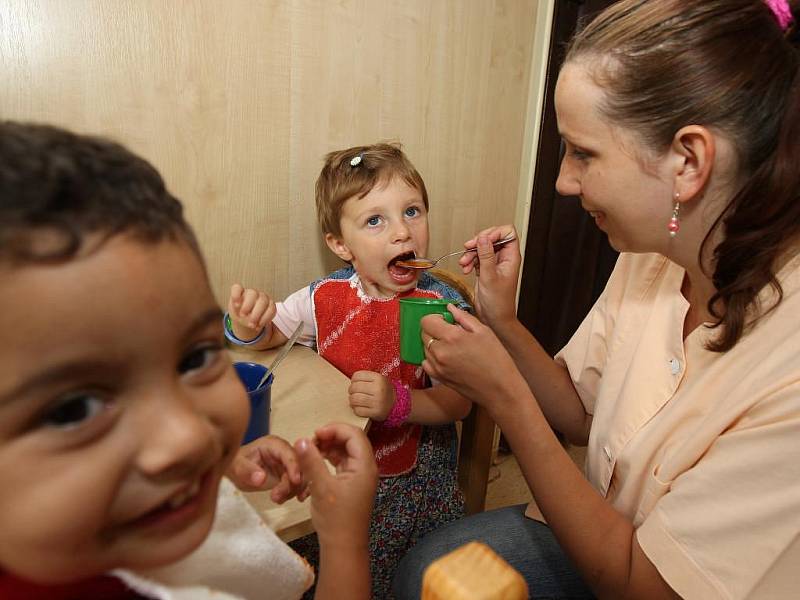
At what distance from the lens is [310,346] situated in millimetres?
1520

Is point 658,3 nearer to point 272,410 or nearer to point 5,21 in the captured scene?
point 272,410

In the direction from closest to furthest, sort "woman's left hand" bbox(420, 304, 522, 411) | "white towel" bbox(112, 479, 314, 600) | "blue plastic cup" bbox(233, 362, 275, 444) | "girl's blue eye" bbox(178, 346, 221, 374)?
1. "girl's blue eye" bbox(178, 346, 221, 374)
2. "white towel" bbox(112, 479, 314, 600)
3. "blue plastic cup" bbox(233, 362, 275, 444)
4. "woman's left hand" bbox(420, 304, 522, 411)

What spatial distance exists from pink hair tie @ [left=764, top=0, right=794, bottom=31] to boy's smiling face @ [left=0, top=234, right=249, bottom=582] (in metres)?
1.03

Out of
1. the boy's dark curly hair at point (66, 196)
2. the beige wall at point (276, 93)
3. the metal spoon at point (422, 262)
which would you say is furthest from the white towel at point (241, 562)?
the beige wall at point (276, 93)

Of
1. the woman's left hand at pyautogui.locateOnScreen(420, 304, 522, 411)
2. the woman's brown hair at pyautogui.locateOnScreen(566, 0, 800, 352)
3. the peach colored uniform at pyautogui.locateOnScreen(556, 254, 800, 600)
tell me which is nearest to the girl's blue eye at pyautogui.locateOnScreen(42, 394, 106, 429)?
the woman's left hand at pyautogui.locateOnScreen(420, 304, 522, 411)

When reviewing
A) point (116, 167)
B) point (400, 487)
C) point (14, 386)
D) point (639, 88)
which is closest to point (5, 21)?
point (116, 167)

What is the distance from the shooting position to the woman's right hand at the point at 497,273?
1.30m

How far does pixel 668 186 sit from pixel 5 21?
4.29 feet

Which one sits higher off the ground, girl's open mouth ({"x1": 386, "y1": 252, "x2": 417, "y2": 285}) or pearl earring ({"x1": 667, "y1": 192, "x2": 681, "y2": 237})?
pearl earring ({"x1": 667, "y1": 192, "x2": 681, "y2": 237})

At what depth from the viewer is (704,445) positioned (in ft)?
2.78

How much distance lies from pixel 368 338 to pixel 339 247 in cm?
26

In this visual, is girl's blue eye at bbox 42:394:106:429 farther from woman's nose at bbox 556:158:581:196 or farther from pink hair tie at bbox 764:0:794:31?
pink hair tie at bbox 764:0:794:31

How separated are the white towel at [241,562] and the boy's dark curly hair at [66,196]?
0.36 meters

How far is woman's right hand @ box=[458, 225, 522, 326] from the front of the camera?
4.28 ft
